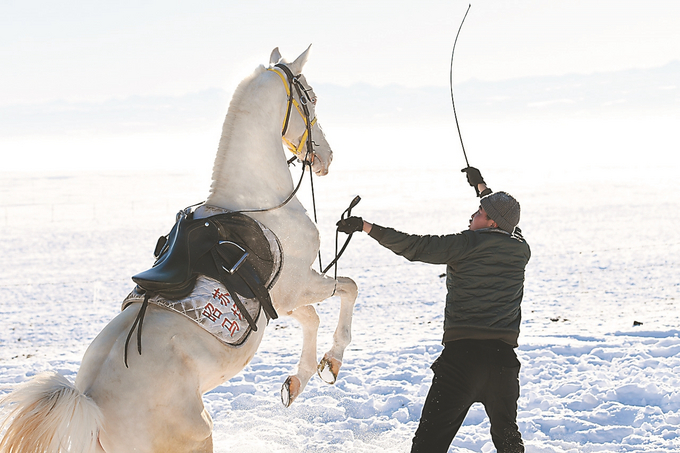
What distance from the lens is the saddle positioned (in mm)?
2869

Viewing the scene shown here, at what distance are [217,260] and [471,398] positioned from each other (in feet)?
5.21

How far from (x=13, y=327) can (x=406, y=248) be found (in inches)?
372

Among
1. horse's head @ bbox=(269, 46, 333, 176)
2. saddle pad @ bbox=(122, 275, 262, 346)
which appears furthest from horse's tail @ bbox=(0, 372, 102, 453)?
horse's head @ bbox=(269, 46, 333, 176)

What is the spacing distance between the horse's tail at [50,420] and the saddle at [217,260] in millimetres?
586

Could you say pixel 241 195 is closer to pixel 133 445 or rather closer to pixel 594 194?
pixel 133 445

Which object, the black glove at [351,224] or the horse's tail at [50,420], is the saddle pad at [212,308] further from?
the black glove at [351,224]

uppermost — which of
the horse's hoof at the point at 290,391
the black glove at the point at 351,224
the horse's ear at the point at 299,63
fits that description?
the horse's ear at the point at 299,63

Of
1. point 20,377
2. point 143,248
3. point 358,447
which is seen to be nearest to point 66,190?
point 143,248

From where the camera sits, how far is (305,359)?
4.31 metres

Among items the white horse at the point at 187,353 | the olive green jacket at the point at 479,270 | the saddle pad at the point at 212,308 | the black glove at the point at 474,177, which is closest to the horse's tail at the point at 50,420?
the white horse at the point at 187,353

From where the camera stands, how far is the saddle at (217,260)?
9.41 ft

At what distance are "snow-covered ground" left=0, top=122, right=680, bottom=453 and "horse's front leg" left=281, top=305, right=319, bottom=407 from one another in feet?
2.45

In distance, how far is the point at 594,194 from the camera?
123 feet

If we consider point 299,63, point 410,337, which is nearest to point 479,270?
point 299,63
